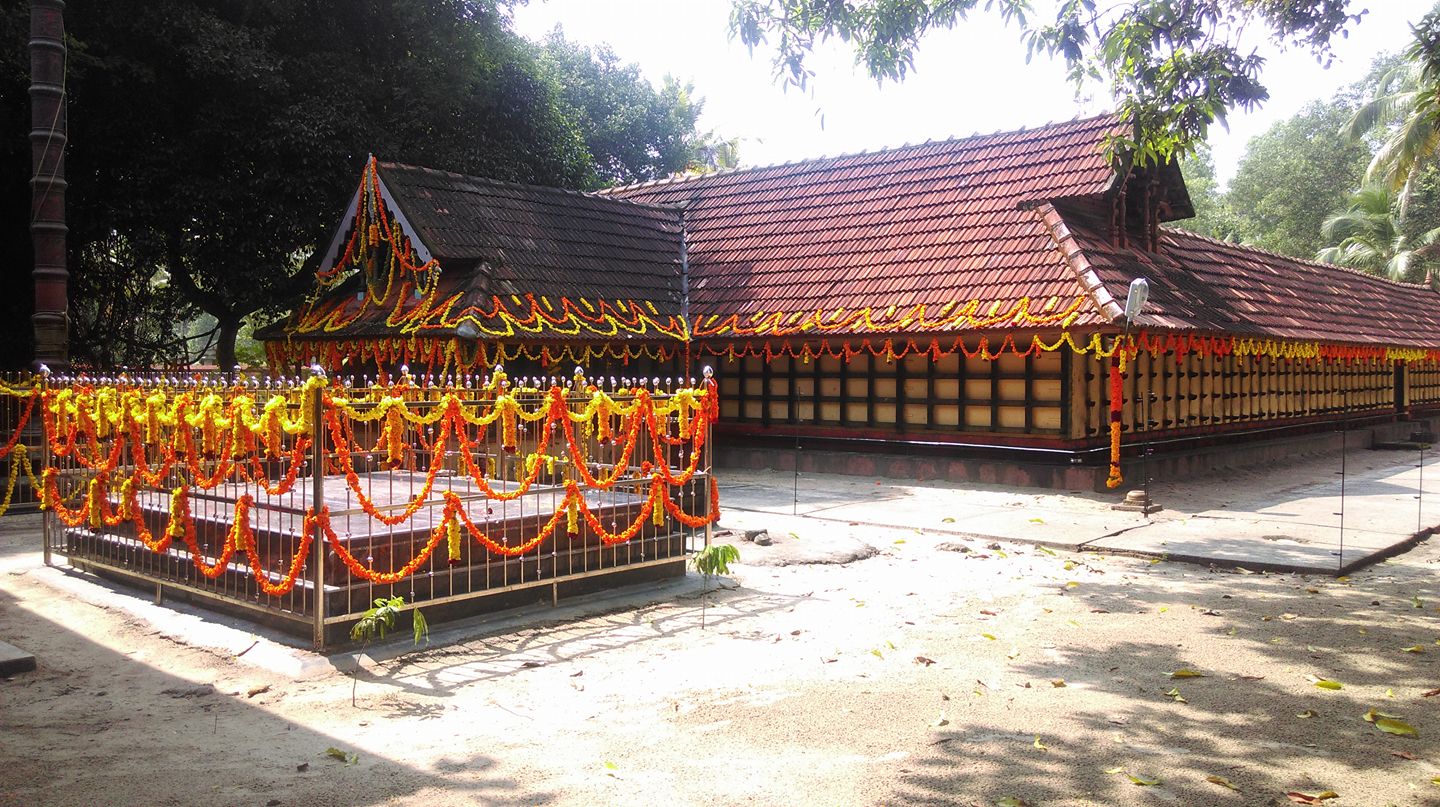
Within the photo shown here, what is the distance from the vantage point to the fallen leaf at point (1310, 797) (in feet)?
14.8

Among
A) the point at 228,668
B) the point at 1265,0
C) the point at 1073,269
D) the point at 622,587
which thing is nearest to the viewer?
the point at 228,668

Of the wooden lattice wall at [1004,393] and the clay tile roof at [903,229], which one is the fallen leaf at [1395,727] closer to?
the clay tile roof at [903,229]

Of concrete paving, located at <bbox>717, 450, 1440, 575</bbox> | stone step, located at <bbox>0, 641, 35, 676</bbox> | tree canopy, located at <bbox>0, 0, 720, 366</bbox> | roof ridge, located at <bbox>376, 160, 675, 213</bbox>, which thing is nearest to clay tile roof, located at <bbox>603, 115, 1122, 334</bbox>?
roof ridge, located at <bbox>376, 160, 675, 213</bbox>

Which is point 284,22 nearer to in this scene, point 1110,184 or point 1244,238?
point 1110,184

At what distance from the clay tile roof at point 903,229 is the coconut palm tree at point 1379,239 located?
2424 cm

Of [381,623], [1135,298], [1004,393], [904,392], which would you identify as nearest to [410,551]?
[381,623]

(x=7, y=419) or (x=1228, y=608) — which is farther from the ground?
(x=7, y=419)

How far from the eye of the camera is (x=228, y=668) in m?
6.57

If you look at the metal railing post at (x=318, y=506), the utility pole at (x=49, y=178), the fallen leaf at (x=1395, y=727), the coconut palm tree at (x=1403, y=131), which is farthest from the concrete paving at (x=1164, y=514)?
the utility pole at (x=49, y=178)

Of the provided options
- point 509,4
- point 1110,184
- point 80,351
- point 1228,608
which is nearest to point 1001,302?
point 1110,184

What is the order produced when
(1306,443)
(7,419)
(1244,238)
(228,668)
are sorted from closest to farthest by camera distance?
1. (228,668)
2. (7,419)
3. (1306,443)
4. (1244,238)

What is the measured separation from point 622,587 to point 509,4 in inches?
676

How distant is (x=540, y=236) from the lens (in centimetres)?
1755

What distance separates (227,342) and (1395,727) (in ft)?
68.6
